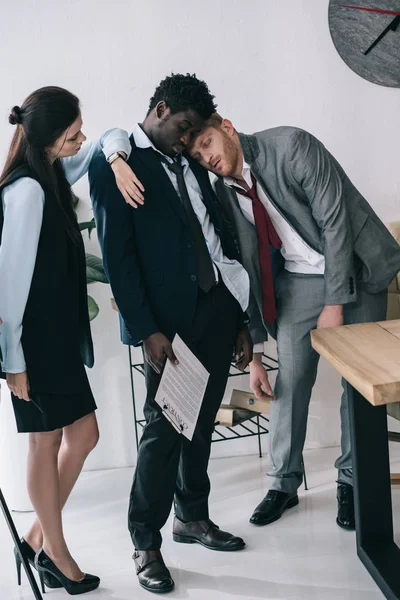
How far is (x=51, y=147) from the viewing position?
204cm

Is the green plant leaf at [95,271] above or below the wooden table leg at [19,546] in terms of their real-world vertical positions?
above

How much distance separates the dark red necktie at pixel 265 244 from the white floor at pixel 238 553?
70 centimetres

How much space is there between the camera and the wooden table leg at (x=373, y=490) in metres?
2.08

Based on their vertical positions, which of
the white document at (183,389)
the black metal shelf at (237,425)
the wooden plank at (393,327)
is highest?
the wooden plank at (393,327)

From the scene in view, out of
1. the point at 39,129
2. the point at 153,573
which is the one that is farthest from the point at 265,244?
the point at 153,573

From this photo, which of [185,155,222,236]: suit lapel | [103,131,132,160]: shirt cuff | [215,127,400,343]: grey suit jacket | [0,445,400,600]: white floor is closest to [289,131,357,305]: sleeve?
[215,127,400,343]: grey suit jacket

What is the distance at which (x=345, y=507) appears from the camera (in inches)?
101

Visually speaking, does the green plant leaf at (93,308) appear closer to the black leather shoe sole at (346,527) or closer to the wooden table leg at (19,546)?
the wooden table leg at (19,546)

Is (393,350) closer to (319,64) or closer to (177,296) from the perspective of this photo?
(177,296)

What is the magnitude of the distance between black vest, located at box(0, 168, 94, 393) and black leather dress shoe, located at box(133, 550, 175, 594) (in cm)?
55

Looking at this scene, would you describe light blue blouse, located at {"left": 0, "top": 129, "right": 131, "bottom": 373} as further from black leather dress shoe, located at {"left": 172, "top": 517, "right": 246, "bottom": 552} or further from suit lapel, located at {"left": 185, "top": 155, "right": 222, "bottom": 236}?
black leather dress shoe, located at {"left": 172, "top": 517, "right": 246, "bottom": 552}

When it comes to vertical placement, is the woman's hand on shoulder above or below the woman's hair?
below

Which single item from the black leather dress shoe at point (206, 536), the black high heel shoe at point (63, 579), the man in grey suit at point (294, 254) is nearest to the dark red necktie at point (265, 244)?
the man in grey suit at point (294, 254)

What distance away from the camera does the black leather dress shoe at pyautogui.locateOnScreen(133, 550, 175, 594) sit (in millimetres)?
2217
